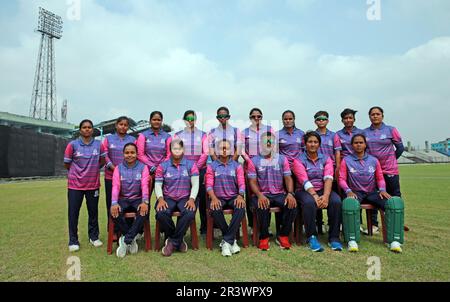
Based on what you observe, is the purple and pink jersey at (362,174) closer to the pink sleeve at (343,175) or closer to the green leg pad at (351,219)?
the pink sleeve at (343,175)

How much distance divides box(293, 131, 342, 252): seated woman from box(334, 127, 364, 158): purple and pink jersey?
0.46 meters

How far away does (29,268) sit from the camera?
3297mm

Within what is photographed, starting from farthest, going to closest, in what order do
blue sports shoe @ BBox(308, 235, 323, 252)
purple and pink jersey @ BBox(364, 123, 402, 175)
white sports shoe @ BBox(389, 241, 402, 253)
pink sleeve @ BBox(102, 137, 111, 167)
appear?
purple and pink jersey @ BBox(364, 123, 402, 175) < pink sleeve @ BBox(102, 137, 111, 167) < blue sports shoe @ BBox(308, 235, 323, 252) < white sports shoe @ BBox(389, 241, 402, 253)

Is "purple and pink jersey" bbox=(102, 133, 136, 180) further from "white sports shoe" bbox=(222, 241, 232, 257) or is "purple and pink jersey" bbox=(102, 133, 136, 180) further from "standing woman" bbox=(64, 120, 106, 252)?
"white sports shoe" bbox=(222, 241, 232, 257)

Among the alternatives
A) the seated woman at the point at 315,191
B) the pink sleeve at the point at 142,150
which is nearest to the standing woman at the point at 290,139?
the seated woman at the point at 315,191

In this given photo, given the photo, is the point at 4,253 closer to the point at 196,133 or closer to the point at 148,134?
the point at 148,134

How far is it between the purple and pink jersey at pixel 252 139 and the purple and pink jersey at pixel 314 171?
2.21 ft

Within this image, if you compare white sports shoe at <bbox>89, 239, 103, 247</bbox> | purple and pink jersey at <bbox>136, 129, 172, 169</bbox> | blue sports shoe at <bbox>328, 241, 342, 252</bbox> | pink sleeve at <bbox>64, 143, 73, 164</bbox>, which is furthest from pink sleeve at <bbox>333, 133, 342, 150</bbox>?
pink sleeve at <bbox>64, 143, 73, 164</bbox>

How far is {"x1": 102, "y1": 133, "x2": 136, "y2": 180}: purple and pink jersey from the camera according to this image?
14.5 feet

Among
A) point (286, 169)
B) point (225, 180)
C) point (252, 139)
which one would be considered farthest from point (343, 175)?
point (225, 180)

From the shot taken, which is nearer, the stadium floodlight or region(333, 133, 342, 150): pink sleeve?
region(333, 133, 342, 150): pink sleeve

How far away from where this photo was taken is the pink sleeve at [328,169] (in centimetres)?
425
